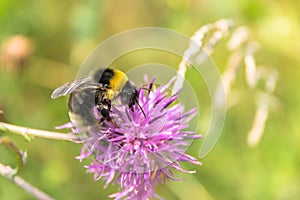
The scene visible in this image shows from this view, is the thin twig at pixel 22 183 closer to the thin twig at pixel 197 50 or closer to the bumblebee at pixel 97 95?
the bumblebee at pixel 97 95

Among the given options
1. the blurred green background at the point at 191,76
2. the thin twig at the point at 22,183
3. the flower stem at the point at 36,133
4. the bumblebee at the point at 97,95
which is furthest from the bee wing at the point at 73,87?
the blurred green background at the point at 191,76

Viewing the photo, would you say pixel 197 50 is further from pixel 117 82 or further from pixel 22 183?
pixel 22 183

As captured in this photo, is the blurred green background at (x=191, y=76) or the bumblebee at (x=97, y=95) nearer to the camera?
the bumblebee at (x=97, y=95)

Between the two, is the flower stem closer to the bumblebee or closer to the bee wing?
the bumblebee

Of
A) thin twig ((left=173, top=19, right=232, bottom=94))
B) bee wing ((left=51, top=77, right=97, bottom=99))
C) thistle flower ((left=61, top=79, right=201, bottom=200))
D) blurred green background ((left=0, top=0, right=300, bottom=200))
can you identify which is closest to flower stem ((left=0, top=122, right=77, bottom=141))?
thistle flower ((left=61, top=79, right=201, bottom=200))

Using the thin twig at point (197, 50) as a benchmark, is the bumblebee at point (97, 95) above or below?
below

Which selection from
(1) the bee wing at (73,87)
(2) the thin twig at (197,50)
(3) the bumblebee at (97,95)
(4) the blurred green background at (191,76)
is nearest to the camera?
(1) the bee wing at (73,87)
